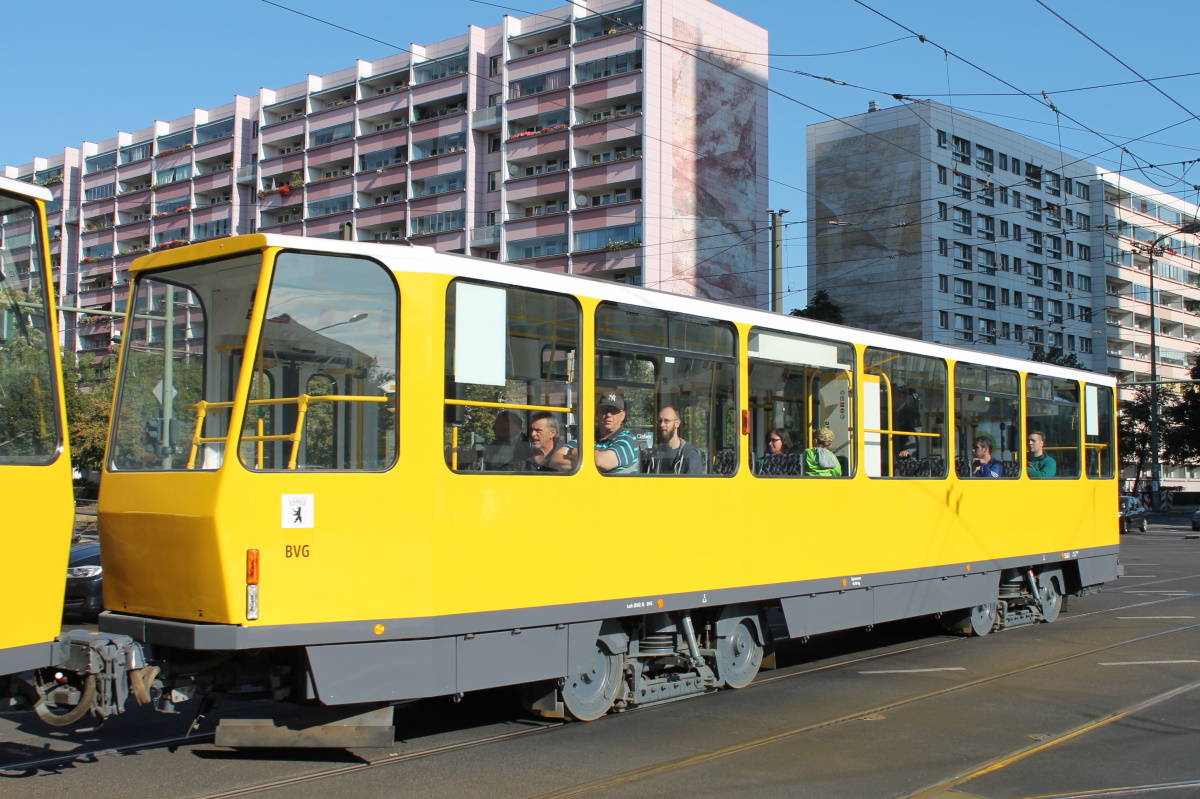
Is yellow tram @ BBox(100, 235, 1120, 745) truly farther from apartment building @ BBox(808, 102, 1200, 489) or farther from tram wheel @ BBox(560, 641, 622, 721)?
apartment building @ BBox(808, 102, 1200, 489)

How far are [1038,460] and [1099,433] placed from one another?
2094 mm

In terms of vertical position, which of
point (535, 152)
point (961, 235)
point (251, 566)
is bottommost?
point (251, 566)

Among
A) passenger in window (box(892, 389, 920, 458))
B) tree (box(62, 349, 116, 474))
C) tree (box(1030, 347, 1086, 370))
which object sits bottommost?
passenger in window (box(892, 389, 920, 458))

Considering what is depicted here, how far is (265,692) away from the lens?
674 cm

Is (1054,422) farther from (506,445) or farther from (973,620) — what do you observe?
(506,445)

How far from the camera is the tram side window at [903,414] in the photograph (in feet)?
34.2

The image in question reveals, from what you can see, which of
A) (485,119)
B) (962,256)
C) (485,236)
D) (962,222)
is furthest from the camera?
(962,222)

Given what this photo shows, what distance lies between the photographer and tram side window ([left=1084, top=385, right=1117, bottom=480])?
570 inches

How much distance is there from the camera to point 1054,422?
44.9 feet

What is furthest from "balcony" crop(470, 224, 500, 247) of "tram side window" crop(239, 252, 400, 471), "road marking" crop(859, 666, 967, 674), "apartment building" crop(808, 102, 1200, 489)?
"tram side window" crop(239, 252, 400, 471)

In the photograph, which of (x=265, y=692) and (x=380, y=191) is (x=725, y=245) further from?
(x=265, y=692)

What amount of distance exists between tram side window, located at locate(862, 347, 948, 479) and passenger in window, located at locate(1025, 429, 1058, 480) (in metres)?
2.12

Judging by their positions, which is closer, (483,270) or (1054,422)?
(483,270)

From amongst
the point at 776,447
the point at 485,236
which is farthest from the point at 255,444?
the point at 485,236
